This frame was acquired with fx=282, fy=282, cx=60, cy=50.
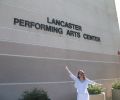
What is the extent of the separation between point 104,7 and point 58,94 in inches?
289

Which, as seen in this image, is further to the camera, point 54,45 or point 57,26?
point 57,26

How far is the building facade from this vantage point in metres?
10.9

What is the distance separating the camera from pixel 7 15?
36.1 feet

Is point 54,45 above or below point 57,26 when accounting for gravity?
below

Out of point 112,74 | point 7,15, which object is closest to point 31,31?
point 7,15

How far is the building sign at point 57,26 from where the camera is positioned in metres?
11.7

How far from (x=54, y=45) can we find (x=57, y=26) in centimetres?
98

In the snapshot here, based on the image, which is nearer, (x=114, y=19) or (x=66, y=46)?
(x=66, y=46)

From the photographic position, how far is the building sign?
11.7 metres

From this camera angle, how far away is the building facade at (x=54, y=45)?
1088 centimetres

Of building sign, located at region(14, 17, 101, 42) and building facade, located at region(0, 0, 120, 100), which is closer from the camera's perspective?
building facade, located at region(0, 0, 120, 100)

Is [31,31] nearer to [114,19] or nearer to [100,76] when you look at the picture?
[100,76]

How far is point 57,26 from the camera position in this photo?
13.2m

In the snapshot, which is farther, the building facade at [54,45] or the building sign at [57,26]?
the building sign at [57,26]
